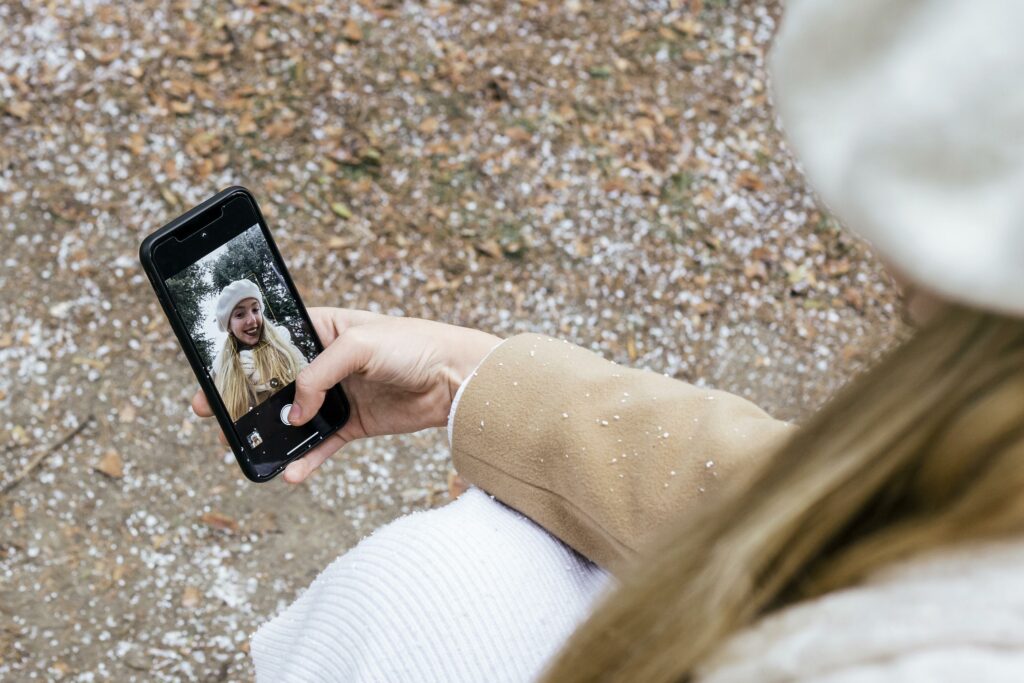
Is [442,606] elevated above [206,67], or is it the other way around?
[206,67]

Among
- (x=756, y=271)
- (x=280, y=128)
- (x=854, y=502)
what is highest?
(x=854, y=502)

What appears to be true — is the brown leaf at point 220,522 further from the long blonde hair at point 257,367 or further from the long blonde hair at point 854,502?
the long blonde hair at point 854,502

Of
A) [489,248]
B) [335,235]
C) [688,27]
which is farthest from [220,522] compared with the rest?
[688,27]

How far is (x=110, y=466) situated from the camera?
2.76 metres

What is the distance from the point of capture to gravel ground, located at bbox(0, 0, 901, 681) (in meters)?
2.70

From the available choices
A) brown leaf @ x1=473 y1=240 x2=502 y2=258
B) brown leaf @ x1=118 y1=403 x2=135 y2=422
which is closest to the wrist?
brown leaf @ x1=473 y1=240 x2=502 y2=258

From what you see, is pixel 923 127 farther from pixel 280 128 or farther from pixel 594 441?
pixel 280 128

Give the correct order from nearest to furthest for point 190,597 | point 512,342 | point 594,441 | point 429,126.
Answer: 1. point 594,441
2. point 512,342
3. point 190,597
4. point 429,126

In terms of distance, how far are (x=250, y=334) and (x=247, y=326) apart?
2 centimetres

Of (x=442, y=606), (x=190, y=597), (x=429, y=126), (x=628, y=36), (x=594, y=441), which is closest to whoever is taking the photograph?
(x=442, y=606)

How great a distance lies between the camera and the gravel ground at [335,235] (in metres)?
2.70

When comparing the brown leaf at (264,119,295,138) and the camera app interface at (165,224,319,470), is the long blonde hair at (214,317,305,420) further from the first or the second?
the brown leaf at (264,119,295,138)

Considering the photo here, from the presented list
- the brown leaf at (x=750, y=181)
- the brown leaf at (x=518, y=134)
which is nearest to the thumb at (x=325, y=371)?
the brown leaf at (x=518, y=134)

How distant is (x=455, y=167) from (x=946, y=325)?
9.18ft
